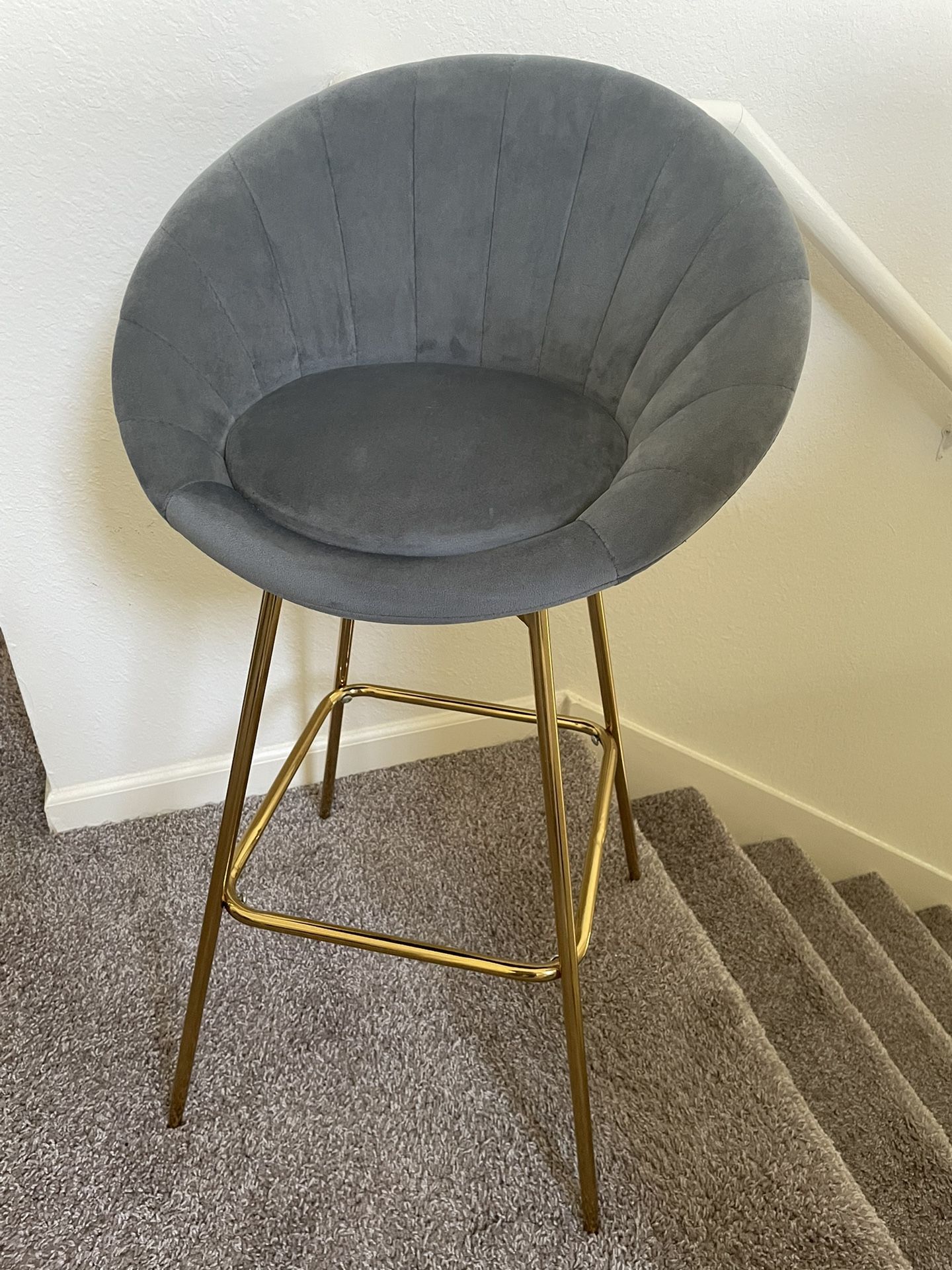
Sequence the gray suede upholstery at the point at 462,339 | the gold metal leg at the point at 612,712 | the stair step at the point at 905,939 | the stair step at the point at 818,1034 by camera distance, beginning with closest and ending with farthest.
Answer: the gray suede upholstery at the point at 462,339 < the gold metal leg at the point at 612,712 < the stair step at the point at 818,1034 < the stair step at the point at 905,939

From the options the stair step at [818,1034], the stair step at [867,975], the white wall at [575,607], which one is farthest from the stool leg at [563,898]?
the stair step at [867,975]

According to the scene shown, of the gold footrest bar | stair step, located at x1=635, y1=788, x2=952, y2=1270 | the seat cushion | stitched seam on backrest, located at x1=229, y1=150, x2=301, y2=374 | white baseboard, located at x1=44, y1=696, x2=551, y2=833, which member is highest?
stitched seam on backrest, located at x1=229, y1=150, x2=301, y2=374

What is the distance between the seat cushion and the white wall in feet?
1.13

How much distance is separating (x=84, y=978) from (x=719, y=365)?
1.00 m

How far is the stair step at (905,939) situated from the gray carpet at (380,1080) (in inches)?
24.3

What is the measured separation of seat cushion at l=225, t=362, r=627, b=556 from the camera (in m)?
0.72

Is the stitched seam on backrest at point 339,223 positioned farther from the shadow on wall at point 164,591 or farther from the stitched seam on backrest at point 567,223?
the shadow on wall at point 164,591

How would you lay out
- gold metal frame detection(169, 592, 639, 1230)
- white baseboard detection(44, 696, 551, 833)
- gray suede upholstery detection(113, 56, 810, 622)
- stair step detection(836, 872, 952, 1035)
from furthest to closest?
stair step detection(836, 872, 952, 1035) → white baseboard detection(44, 696, 551, 833) → gold metal frame detection(169, 592, 639, 1230) → gray suede upholstery detection(113, 56, 810, 622)

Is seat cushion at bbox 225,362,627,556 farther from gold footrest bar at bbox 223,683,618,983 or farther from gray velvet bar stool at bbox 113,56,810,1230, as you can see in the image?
gold footrest bar at bbox 223,683,618,983

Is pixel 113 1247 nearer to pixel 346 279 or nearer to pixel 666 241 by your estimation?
pixel 346 279

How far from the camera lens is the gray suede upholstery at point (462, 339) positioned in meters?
0.69

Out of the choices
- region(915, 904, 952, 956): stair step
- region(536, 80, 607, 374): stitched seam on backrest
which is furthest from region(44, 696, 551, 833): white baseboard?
region(915, 904, 952, 956): stair step

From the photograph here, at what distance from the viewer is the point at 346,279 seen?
0.91 m

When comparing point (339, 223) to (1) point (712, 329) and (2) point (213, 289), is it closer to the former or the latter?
(2) point (213, 289)
